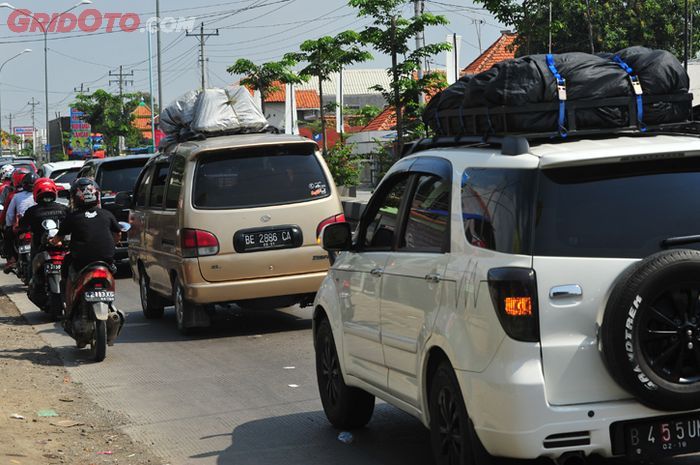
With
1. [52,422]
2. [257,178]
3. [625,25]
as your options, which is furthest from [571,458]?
[625,25]

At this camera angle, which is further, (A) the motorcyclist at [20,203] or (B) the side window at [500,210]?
(A) the motorcyclist at [20,203]

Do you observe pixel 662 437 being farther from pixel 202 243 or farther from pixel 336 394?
pixel 202 243

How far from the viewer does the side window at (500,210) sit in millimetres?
5238

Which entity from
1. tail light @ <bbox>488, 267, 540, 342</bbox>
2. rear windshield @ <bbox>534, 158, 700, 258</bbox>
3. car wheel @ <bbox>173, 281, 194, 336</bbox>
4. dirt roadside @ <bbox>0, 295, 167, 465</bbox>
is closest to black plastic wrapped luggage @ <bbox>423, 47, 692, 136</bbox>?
rear windshield @ <bbox>534, 158, 700, 258</bbox>

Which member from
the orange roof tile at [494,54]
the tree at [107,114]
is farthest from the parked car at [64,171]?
the tree at [107,114]

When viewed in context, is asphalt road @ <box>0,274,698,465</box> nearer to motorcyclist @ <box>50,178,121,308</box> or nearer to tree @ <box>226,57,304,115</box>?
motorcyclist @ <box>50,178,121,308</box>

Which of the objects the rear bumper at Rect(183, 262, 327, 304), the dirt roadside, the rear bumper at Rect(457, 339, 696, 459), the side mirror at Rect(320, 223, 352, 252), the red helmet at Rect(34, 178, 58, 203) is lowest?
the dirt roadside

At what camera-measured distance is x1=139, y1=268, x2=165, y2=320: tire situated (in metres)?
14.6

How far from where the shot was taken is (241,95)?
15539 millimetres

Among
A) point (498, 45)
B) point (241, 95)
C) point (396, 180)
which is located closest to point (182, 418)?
point (396, 180)

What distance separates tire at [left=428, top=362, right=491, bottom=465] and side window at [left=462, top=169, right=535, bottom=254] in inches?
27.5

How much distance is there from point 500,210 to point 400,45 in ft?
79.0

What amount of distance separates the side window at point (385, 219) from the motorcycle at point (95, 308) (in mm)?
4896

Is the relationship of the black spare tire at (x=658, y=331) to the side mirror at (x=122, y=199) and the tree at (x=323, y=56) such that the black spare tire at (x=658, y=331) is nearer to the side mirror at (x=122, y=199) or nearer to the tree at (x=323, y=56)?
the side mirror at (x=122, y=199)
